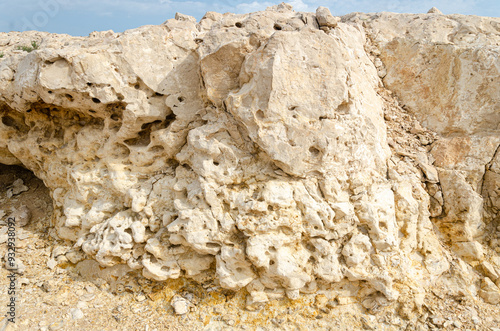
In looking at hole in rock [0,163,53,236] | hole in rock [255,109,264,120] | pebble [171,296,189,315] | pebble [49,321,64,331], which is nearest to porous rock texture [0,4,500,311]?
hole in rock [255,109,264,120]

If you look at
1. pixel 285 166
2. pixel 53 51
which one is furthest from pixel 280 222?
pixel 53 51

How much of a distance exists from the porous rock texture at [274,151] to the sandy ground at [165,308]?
0.19 metres

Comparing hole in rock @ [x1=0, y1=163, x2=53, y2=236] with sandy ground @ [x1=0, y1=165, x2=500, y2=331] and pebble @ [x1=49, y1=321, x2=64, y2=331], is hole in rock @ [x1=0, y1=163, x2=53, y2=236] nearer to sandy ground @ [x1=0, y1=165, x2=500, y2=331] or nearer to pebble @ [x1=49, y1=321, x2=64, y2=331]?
sandy ground @ [x1=0, y1=165, x2=500, y2=331]

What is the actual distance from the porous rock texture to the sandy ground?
19 cm

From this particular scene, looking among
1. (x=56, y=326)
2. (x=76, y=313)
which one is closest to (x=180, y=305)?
(x=76, y=313)

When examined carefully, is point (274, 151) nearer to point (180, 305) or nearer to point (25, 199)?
point (180, 305)

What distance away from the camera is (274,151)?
3.51 meters

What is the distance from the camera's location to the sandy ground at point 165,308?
12.0 feet

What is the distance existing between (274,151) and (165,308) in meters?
2.56

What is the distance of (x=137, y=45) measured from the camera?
13.5 feet

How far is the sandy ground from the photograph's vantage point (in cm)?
366

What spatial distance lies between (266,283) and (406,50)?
4347 millimetres

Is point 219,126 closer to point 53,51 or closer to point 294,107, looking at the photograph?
point 294,107

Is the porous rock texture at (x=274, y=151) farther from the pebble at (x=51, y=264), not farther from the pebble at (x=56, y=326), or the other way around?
the pebble at (x=56, y=326)
